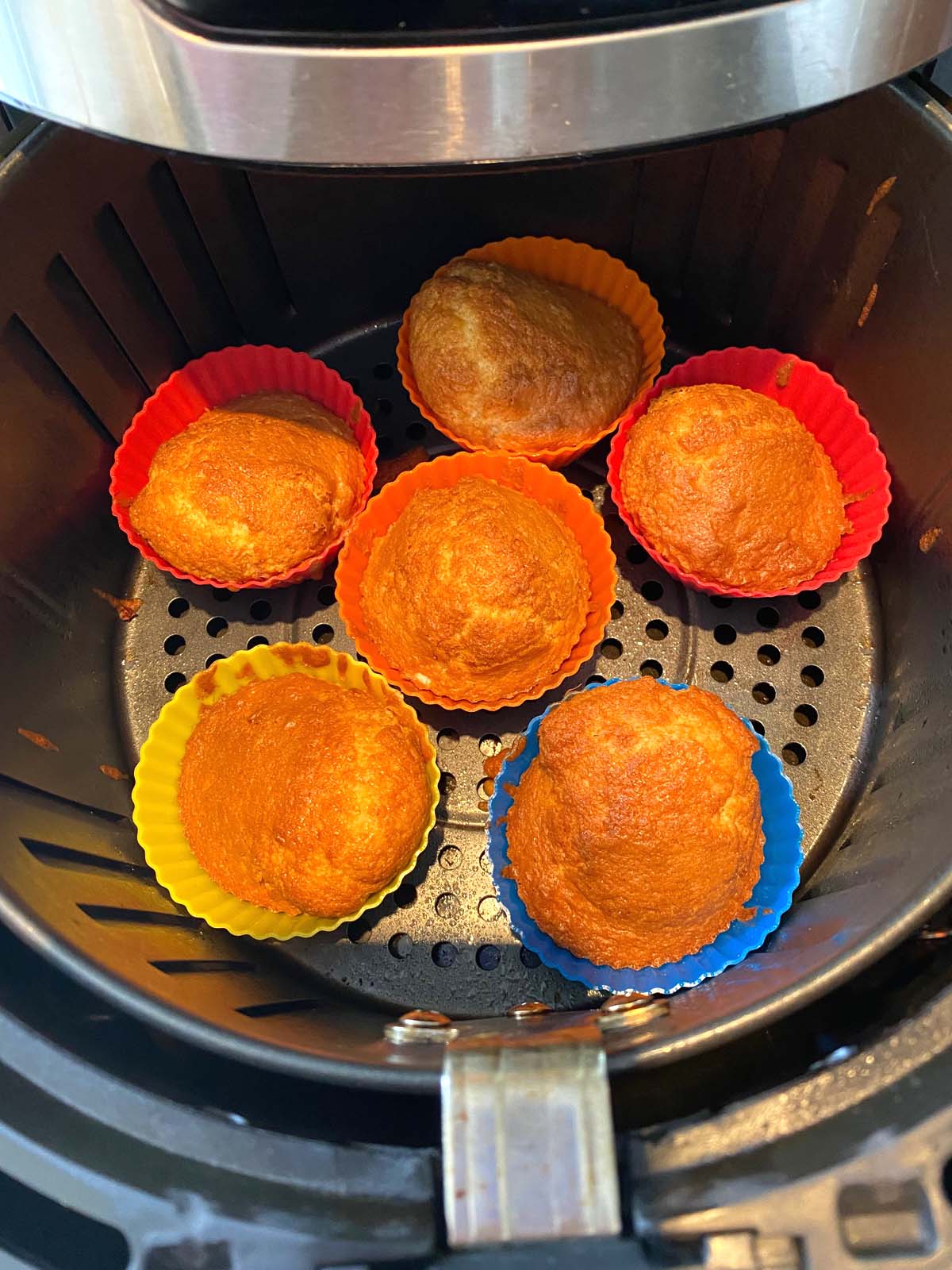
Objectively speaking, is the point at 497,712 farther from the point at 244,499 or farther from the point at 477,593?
the point at 244,499

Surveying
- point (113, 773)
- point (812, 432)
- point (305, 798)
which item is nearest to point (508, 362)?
point (812, 432)

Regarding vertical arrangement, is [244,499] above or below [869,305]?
below

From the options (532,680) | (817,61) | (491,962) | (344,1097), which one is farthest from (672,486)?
(344,1097)

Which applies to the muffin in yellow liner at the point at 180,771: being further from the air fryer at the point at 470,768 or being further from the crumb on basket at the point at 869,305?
the crumb on basket at the point at 869,305

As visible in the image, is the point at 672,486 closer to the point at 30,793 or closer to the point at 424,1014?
the point at 424,1014

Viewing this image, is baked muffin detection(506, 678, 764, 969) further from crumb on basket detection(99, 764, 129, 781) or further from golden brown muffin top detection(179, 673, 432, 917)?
crumb on basket detection(99, 764, 129, 781)

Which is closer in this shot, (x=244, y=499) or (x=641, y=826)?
(x=641, y=826)

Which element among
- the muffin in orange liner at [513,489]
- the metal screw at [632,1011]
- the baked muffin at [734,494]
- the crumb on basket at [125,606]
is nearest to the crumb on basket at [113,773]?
the crumb on basket at [125,606]

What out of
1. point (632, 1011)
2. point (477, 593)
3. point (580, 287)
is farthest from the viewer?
point (580, 287)
